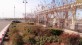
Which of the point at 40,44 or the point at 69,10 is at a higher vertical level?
the point at 69,10

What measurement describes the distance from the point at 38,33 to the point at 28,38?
2756 millimetres

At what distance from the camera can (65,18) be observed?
28703 mm

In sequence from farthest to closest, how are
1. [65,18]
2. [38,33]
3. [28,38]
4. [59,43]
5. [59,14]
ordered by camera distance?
[59,14] → [65,18] → [38,33] → [28,38] → [59,43]

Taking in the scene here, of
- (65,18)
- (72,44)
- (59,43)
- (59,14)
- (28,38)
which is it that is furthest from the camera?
(59,14)

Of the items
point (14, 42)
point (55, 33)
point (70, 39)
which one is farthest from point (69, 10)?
point (70, 39)

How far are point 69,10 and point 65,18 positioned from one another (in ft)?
5.07

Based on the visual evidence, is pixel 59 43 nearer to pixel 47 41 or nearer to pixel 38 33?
pixel 47 41

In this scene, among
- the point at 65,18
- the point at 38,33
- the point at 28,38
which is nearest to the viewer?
the point at 28,38

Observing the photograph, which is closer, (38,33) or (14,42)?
(14,42)

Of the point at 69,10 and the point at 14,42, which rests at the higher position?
the point at 69,10

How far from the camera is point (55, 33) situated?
59.5 feet

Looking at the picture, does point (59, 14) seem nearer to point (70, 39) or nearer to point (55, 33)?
point (55, 33)

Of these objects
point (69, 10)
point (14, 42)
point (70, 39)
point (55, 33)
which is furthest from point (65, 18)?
point (70, 39)

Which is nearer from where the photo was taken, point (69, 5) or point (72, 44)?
point (72, 44)
